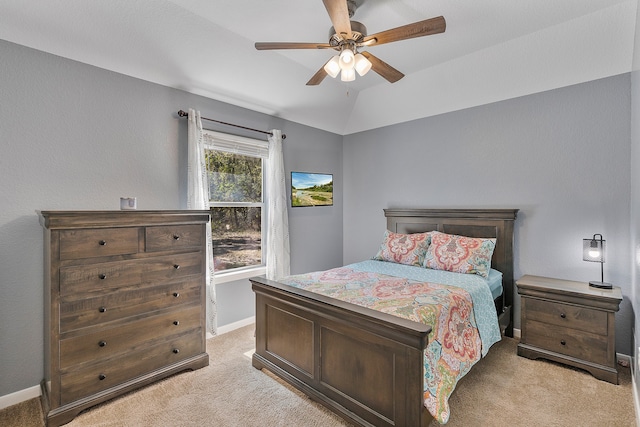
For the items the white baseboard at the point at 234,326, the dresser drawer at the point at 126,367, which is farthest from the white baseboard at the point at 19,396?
the white baseboard at the point at 234,326

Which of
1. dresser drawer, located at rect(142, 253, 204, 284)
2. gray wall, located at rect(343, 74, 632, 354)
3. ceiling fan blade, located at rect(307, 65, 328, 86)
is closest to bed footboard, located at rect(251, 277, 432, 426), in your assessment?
dresser drawer, located at rect(142, 253, 204, 284)

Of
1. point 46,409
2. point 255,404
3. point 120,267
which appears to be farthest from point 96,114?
point 255,404

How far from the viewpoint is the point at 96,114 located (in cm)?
252

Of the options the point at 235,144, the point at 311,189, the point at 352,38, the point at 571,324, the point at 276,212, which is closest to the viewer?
the point at 352,38

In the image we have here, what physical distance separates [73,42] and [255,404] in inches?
116

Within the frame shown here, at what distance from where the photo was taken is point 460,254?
3105 millimetres

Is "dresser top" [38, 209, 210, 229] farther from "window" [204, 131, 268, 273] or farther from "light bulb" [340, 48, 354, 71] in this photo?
"light bulb" [340, 48, 354, 71]

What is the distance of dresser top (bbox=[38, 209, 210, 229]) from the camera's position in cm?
191

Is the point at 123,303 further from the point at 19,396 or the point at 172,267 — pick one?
the point at 19,396

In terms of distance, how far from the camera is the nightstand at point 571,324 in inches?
94.7

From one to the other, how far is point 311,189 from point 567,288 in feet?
9.77

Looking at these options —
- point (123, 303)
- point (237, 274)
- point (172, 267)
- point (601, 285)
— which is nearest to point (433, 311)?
point (601, 285)

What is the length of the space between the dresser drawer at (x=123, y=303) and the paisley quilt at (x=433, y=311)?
0.79m

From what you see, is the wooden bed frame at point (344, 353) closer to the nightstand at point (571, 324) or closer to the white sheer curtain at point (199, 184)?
the white sheer curtain at point (199, 184)
